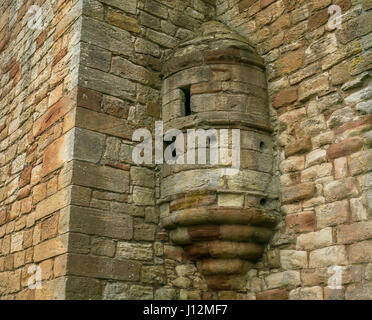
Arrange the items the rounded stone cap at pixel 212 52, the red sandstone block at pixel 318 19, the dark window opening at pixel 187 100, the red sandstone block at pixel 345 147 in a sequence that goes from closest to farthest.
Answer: the red sandstone block at pixel 345 147
the red sandstone block at pixel 318 19
the rounded stone cap at pixel 212 52
the dark window opening at pixel 187 100

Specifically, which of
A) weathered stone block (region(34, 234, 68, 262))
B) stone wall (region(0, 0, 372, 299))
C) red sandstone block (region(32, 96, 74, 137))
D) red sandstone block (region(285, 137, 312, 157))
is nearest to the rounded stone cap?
stone wall (region(0, 0, 372, 299))

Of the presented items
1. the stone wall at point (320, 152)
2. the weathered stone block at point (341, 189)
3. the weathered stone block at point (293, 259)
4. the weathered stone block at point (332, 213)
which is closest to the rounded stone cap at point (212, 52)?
the stone wall at point (320, 152)

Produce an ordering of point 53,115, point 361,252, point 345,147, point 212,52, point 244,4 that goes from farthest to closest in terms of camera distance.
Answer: point 244,4, point 53,115, point 212,52, point 345,147, point 361,252

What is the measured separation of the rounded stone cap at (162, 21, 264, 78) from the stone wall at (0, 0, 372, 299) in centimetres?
18

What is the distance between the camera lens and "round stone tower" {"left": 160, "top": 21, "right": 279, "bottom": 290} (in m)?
4.14

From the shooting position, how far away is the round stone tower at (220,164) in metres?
4.14

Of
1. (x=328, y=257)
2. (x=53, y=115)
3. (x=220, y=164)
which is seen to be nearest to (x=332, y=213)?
(x=328, y=257)

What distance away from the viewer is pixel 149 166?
4566mm

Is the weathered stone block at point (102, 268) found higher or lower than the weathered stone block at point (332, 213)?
lower

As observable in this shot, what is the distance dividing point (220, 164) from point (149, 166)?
0.70 meters

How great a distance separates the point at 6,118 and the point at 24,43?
0.89 m

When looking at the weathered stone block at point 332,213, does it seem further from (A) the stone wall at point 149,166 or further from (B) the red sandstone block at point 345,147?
(B) the red sandstone block at point 345,147

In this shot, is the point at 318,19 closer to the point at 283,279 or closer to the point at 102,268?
the point at 283,279
